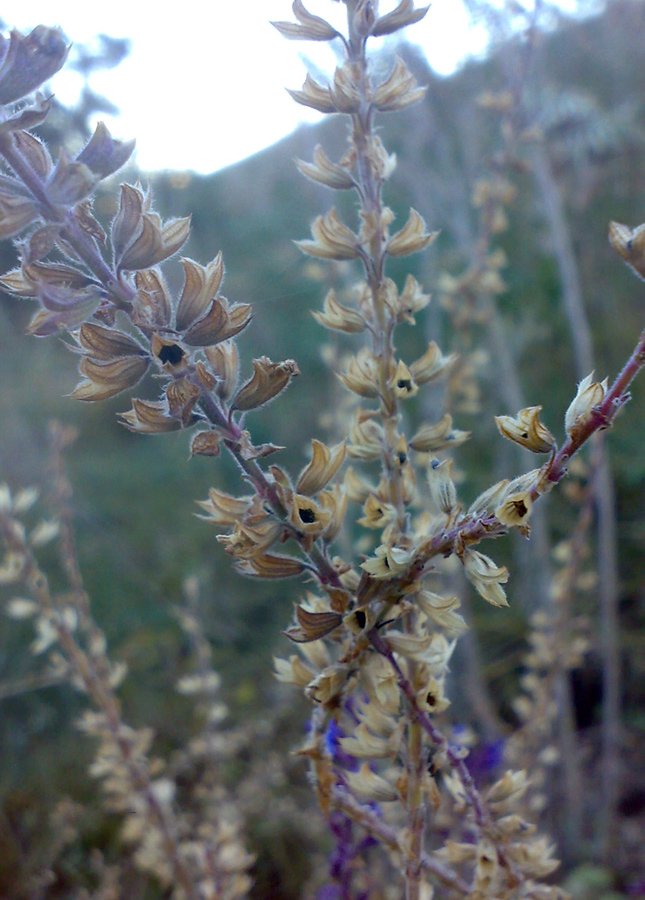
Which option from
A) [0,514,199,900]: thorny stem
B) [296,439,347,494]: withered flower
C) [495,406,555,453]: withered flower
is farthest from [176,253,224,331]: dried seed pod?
[0,514,199,900]: thorny stem

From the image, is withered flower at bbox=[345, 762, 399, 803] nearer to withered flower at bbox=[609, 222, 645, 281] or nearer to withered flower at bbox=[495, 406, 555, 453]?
withered flower at bbox=[495, 406, 555, 453]

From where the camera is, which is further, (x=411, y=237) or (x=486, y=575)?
(x=411, y=237)

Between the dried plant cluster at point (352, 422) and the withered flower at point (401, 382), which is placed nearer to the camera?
the dried plant cluster at point (352, 422)

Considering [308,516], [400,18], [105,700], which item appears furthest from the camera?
[105,700]

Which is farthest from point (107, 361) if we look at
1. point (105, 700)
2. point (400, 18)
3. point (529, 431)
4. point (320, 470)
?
point (105, 700)

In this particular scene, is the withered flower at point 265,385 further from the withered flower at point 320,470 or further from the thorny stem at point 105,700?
the thorny stem at point 105,700

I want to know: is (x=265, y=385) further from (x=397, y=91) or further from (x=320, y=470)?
(x=397, y=91)

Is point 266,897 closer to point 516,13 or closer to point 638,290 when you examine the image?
point 516,13

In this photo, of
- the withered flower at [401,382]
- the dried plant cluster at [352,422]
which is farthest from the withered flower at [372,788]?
the withered flower at [401,382]

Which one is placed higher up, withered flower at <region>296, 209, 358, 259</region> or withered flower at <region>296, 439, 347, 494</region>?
withered flower at <region>296, 209, 358, 259</region>
